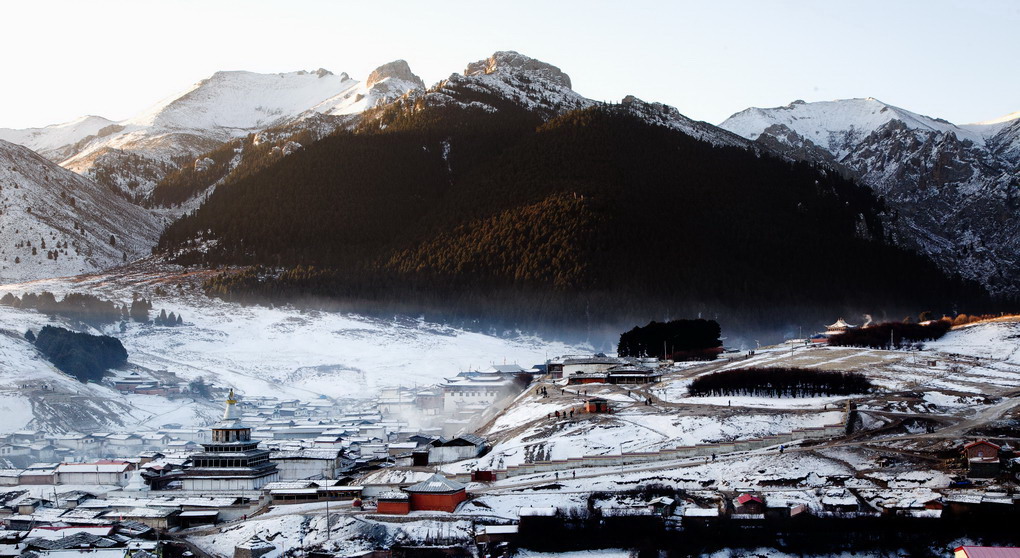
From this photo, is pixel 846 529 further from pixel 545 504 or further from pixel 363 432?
pixel 363 432

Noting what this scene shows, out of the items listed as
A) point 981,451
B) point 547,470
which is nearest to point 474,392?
point 547,470

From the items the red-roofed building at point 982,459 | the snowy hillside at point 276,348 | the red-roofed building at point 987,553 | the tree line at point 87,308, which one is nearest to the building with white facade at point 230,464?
the snowy hillside at point 276,348

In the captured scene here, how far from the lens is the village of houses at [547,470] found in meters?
66.9

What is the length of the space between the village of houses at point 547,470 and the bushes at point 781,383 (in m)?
2.21

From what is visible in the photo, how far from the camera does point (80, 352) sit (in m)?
131

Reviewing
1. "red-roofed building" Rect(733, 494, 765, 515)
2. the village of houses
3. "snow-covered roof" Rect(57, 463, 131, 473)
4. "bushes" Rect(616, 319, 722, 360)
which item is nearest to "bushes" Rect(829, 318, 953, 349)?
the village of houses

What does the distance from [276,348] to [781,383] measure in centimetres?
7410

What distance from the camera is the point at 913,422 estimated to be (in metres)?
84.1

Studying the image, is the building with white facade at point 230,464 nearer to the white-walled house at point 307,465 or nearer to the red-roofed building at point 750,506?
the white-walled house at point 307,465

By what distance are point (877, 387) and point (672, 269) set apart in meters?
97.2

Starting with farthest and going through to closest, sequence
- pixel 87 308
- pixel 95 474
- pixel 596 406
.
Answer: pixel 87 308 < pixel 596 406 < pixel 95 474

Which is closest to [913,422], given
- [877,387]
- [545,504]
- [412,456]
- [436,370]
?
[877,387]

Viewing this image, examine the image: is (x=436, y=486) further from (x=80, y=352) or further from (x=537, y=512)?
(x=80, y=352)

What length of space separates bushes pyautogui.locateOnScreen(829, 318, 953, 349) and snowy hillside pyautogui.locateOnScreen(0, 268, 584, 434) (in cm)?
3831
